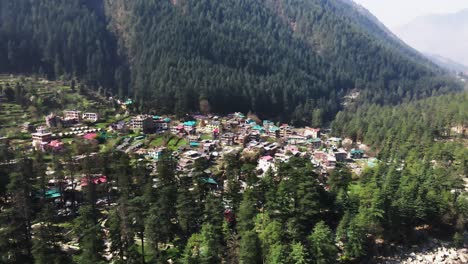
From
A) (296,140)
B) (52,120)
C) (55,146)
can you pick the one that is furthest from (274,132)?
(52,120)

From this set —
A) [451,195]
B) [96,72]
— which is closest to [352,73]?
[96,72]

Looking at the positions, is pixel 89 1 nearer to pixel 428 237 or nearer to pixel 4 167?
pixel 4 167

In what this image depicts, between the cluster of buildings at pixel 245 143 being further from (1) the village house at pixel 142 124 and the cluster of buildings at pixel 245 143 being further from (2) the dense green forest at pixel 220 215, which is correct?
(2) the dense green forest at pixel 220 215

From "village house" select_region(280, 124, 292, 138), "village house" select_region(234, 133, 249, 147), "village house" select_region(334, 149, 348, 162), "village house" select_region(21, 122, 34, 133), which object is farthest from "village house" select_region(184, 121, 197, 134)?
"village house" select_region(21, 122, 34, 133)

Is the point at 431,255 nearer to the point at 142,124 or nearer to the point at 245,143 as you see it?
the point at 245,143

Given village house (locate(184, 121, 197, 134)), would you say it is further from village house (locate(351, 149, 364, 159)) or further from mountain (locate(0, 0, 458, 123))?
village house (locate(351, 149, 364, 159))

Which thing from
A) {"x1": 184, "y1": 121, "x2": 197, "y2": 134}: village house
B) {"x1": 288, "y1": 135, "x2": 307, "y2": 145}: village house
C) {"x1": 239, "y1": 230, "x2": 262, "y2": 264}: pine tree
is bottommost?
{"x1": 239, "y1": 230, "x2": 262, "y2": 264}: pine tree

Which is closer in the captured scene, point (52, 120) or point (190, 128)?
point (52, 120)

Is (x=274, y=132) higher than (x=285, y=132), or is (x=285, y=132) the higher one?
(x=274, y=132)

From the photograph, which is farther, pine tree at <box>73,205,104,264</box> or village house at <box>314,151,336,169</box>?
village house at <box>314,151,336,169</box>
